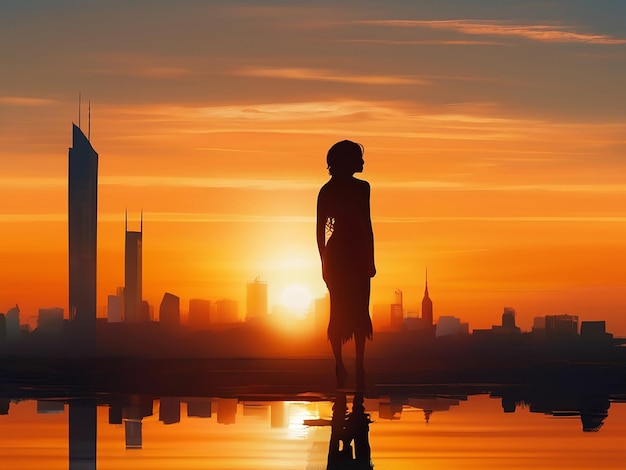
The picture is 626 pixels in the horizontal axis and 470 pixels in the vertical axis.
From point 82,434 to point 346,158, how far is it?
6.49 meters

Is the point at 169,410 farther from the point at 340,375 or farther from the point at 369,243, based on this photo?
the point at 369,243

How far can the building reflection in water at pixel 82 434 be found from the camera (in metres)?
13.5

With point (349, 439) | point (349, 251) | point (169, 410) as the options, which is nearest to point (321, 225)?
point (349, 251)

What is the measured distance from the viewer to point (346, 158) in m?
20.2

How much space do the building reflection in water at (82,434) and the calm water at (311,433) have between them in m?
0.01

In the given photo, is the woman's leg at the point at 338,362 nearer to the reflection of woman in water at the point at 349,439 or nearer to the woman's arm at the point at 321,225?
the woman's arm at the point at 321,225

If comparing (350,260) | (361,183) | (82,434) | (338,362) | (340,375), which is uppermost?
(361,183)

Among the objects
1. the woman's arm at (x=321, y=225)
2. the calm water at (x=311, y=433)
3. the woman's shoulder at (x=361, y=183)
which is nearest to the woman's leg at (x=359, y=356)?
the calm water at (x=311, y=433)

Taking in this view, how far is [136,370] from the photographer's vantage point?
95.9ft

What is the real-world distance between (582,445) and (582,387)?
8.79m

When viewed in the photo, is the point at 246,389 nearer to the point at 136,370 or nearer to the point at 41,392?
the point at 41,392

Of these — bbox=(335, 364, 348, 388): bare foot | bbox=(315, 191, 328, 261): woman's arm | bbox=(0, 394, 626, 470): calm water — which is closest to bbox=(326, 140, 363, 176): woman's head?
bbox=(315, 191, 328, 261): woman's arm

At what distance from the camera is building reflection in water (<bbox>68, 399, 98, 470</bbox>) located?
13453 mm

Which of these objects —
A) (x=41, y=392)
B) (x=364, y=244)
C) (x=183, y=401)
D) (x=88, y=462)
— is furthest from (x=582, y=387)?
(x=88, y=462)
